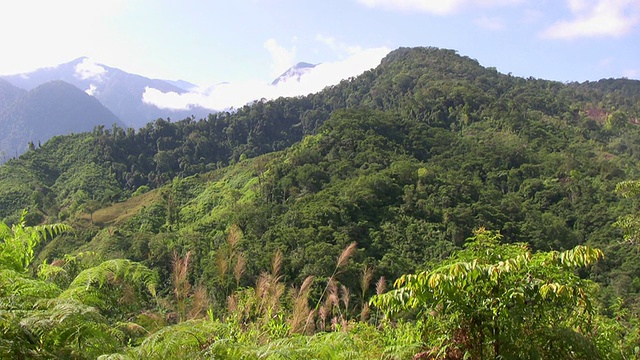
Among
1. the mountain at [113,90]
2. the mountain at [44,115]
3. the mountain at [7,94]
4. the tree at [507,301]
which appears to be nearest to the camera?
the tree at [507,301]

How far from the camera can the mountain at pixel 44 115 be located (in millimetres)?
130625

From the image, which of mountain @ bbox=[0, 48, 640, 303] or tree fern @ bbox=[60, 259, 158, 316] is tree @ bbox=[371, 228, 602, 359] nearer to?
tree fern @ bbox=[60, 259, 158, 316]

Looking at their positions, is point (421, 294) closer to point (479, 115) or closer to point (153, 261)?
point (153, 261)

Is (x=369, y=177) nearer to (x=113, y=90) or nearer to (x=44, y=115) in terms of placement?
(x=44, y=115)

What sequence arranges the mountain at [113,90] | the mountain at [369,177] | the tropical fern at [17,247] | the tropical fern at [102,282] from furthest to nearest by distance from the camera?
the mountain at [113,90] → the mountain at [369,177] → the tropical fern at [17,247] → the tropical fern at [102,282]

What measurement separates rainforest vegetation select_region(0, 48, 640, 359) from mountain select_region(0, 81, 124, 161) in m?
81.8

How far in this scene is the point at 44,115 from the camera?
445 ft

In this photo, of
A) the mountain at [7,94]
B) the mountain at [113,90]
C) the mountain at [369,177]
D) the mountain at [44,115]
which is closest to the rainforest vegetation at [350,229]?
the mountain at [369,177]

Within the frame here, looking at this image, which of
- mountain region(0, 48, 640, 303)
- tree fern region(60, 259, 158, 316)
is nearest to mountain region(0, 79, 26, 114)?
mountain region(0, 48, 640, 303)

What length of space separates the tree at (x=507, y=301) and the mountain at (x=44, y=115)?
13754 cm

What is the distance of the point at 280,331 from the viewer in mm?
3365

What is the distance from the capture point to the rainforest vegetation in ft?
6.93

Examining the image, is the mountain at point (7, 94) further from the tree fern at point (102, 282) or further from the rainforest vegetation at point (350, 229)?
the tree fern at point (102, 282)

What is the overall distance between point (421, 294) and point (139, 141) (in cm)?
6115
